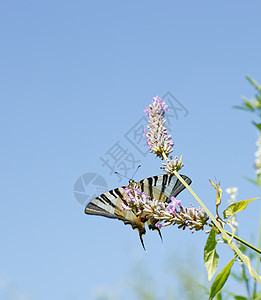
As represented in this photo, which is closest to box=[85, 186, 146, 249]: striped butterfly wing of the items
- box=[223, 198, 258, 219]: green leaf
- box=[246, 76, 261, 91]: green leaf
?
box=[223, 198, 258, 219]: green leaf

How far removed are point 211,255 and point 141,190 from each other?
0.54 meters

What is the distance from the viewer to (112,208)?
2.02m

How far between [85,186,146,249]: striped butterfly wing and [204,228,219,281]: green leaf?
525mm

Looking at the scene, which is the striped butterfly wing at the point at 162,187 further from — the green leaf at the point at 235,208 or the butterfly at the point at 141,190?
the green leaf at the point at 235,208

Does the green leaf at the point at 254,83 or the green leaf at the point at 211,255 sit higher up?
the green leaf at the point at 254,83

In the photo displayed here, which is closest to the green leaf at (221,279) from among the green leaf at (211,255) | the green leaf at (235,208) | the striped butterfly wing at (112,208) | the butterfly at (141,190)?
the green leaf at (211,255)

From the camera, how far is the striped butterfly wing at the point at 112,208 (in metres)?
1.98

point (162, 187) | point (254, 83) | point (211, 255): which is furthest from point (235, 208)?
point (254, 83)

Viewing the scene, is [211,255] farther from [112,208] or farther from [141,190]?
[112,208]

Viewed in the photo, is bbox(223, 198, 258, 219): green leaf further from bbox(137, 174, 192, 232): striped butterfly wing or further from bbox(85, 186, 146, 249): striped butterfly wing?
bbox(85, 186, 146, 249): striped butterfly wing

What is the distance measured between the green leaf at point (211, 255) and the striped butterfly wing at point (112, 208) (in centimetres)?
53

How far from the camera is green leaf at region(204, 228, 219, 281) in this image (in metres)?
1.48

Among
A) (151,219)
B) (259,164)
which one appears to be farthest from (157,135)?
(259,164)

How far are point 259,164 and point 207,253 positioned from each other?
238cm
